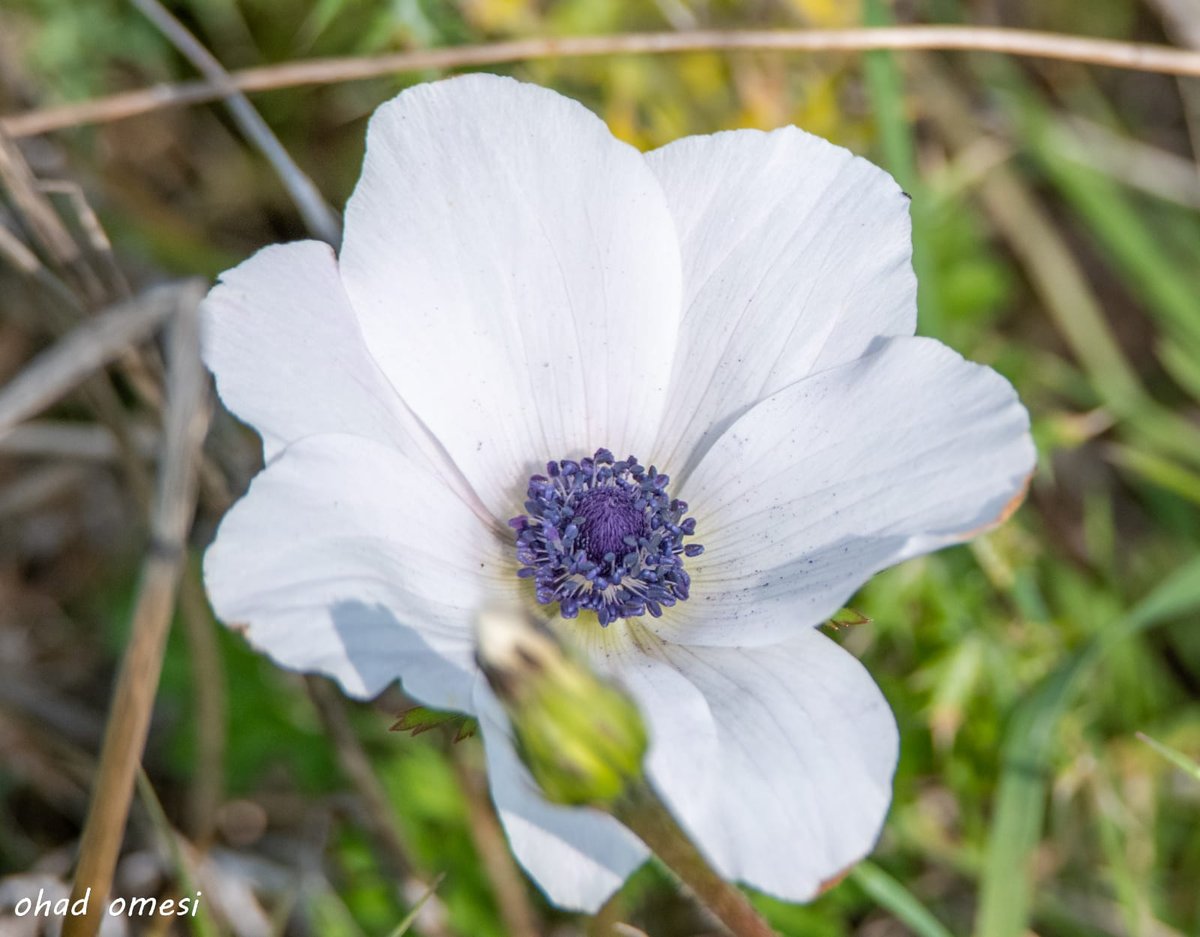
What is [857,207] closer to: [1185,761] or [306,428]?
[306,428]

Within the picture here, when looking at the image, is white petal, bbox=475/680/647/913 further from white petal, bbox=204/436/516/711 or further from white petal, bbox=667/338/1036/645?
white petal, bbox=667/338/1036/645

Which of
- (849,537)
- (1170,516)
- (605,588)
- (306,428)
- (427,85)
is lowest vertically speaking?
(1170,516)

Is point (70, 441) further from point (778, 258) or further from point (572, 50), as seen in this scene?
point (778, 258)

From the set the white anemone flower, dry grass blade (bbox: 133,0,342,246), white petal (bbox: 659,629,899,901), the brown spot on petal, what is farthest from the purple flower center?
dry grass blade (bbox: 133,0,342,246)

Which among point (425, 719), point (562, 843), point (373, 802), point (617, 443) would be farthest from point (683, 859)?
point (373, 802)

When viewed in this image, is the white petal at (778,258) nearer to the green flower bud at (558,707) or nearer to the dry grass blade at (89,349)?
the green flower bud at (558,707)

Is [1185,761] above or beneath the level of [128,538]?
above

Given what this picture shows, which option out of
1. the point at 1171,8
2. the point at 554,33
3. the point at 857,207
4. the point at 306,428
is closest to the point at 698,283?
the point at 857,207
